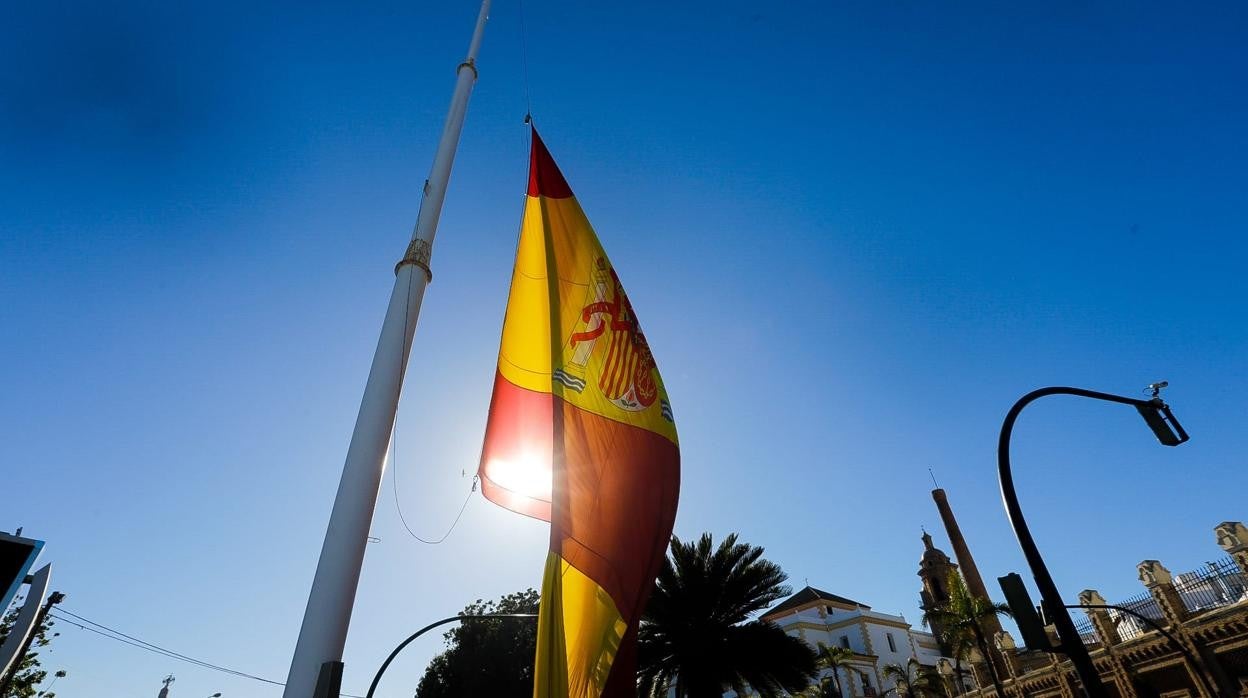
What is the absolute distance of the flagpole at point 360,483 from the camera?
17.1ft

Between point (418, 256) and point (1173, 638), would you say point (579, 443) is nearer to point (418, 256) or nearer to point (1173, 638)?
point (418, 256)

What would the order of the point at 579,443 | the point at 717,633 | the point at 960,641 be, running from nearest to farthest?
1. the point at 579,443
2. the point at 717,633
3. the point at 960,641

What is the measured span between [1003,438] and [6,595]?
10.6 metres

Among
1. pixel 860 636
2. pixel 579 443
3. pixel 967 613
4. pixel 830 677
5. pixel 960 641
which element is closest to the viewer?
pixel 579 443

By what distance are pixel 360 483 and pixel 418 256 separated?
293cm

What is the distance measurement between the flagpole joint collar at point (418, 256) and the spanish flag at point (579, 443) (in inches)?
48.3

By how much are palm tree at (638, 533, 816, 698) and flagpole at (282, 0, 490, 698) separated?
16.4m

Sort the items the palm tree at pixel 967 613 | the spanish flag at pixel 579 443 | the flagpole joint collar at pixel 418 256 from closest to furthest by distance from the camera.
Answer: the spanish flag at pixel 579 443, the flagpole joint collar at pixel 418 256, the palm tree at pixel 967 613

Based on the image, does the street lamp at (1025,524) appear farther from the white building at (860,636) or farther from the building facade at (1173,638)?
the white building at (860,636)

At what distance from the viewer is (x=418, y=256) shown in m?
7.74

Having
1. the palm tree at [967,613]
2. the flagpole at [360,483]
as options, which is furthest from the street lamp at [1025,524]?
the palm tree at [967,613]

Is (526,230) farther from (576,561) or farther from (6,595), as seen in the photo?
(6,595)

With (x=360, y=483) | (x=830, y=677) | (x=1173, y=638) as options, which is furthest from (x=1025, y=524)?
(x=830, y=677)

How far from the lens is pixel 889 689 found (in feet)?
181
